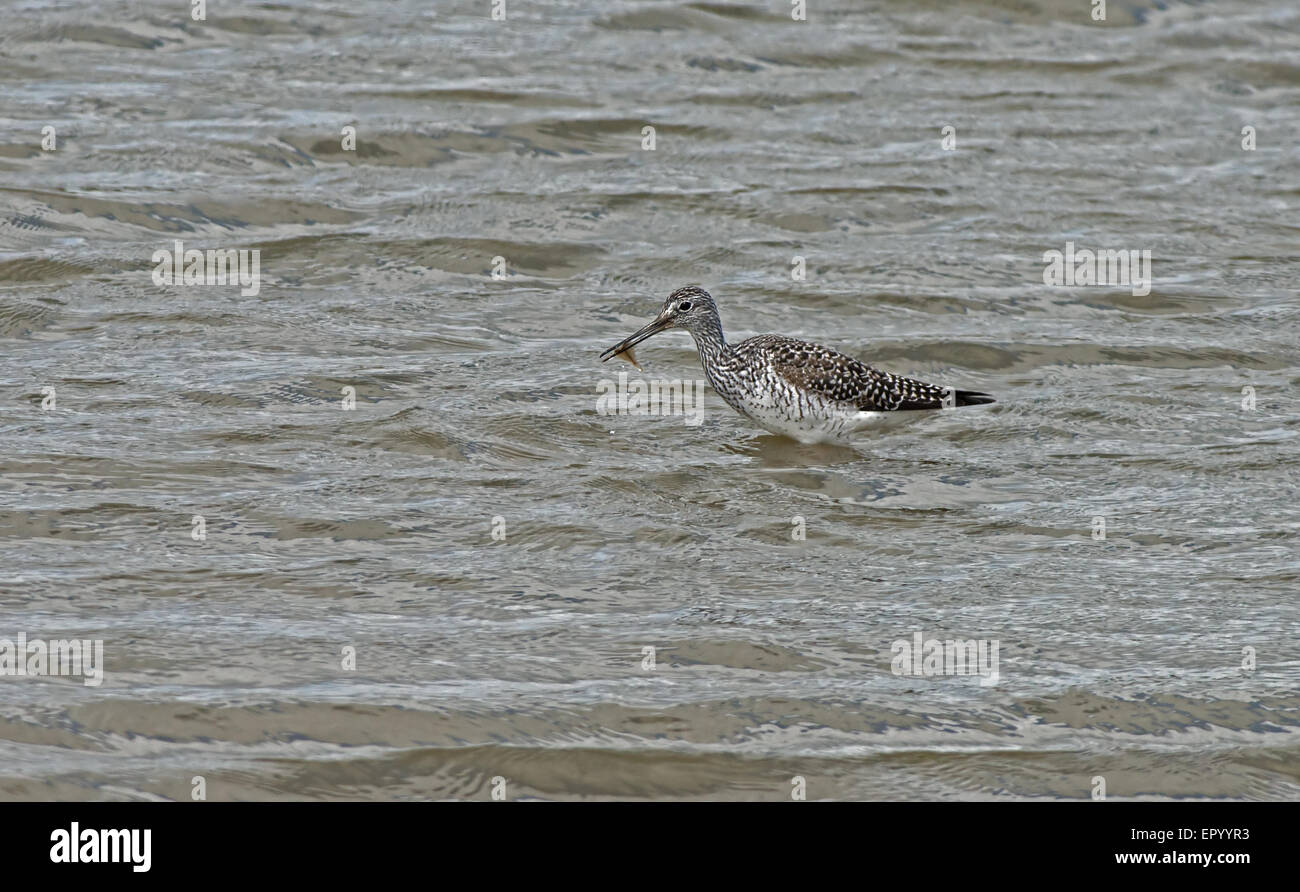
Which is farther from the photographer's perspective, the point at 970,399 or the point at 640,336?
the point at 640,336

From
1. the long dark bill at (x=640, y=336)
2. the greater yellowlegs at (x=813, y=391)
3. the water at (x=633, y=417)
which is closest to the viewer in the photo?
the water at (x=633, y=417)

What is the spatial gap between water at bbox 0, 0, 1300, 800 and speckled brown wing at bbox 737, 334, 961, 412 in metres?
0.34

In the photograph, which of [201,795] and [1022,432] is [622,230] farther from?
[201,795]

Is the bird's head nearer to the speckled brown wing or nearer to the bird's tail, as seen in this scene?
the speckled brown wing

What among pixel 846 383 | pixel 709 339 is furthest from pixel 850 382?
pixel 709 339

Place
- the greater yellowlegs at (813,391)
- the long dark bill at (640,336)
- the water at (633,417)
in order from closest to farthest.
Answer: the water at (633,417), the greater yellowlegs at (813,391), the long dark bill at (640,336)

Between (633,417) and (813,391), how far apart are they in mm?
1228

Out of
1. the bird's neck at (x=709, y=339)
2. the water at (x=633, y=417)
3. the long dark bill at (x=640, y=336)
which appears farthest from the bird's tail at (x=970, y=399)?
the long dark bill at (x=640, y=336)

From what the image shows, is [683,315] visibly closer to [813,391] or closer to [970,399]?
[813,391]

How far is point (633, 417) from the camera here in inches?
440

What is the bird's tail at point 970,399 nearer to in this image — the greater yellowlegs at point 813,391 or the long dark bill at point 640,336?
the greater yellowlegs at point 813,391

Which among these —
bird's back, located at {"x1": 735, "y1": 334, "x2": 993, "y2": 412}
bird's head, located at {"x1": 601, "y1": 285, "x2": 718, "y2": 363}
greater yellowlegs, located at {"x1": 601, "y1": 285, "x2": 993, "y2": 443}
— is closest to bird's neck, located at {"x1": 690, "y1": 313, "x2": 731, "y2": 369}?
bird's head, located at {"x1": 601, "y1": 285, "x2": 718, "y2": 363}

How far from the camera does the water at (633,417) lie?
7.14 metres

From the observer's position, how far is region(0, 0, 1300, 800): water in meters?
7.14
